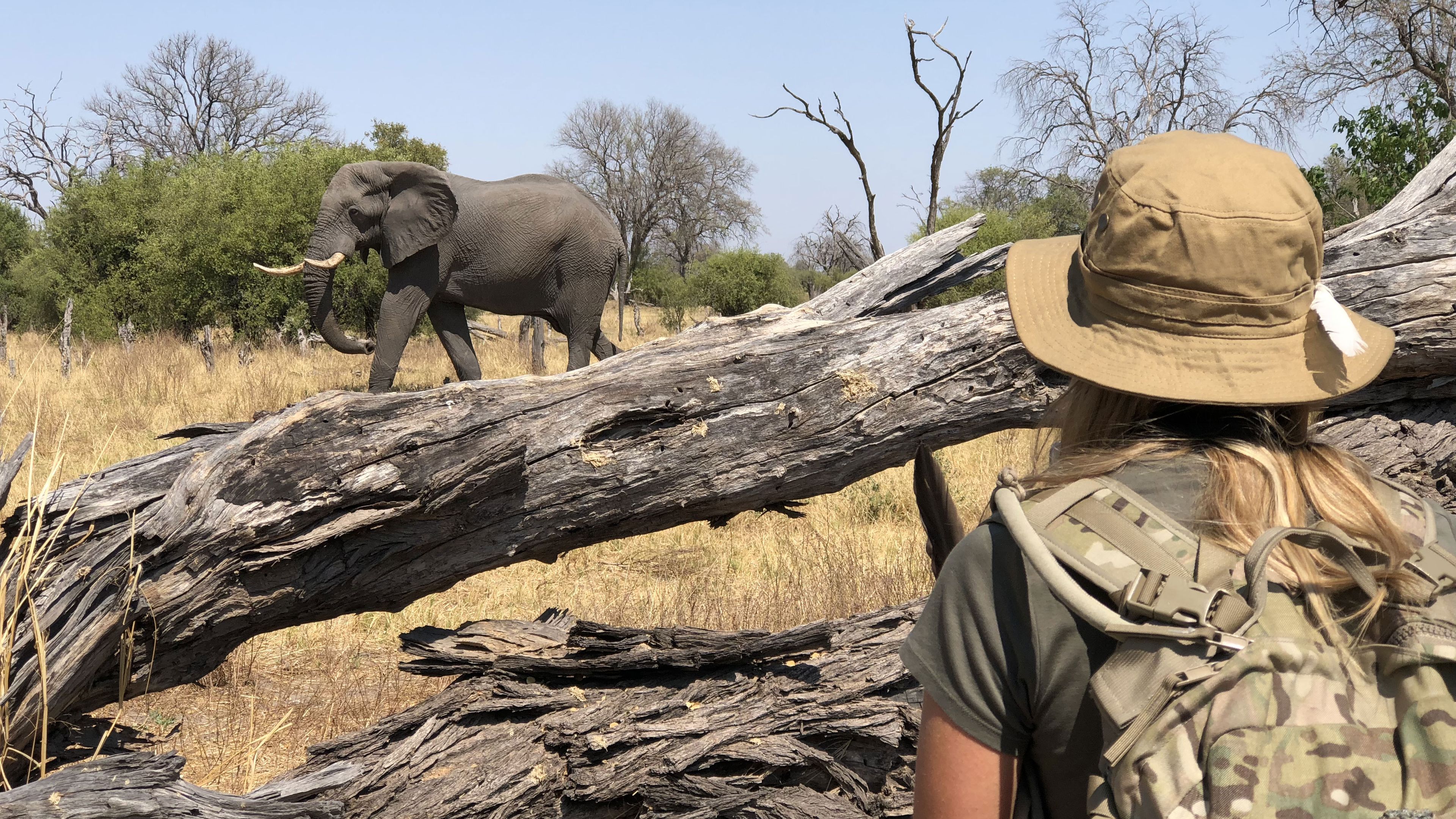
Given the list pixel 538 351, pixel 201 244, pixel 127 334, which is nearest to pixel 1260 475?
pixel 538 351

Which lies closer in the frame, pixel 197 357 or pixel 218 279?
pixel 197 357

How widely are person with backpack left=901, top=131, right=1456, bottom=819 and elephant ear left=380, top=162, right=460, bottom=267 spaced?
848cm

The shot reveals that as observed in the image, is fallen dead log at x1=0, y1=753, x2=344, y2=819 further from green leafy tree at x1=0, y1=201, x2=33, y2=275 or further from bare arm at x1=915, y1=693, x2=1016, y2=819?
green leafy tree at x1=0, y1=201, x2=33, y2=275

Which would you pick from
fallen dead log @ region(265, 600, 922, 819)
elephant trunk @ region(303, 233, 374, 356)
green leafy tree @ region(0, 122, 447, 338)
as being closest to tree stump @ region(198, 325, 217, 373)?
green leafy tree @ region(0, 122, 447, 338)

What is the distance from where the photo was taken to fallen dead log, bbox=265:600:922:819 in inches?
Answer: 107

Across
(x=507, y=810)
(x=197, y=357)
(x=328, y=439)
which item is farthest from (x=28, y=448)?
(x=197, y=357)

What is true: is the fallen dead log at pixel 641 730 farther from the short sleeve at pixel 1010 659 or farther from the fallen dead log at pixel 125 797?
the short sleeve at pixel 1010 659

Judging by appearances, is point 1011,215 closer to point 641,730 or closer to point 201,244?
point 201,244

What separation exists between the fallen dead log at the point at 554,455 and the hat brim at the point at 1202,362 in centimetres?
195

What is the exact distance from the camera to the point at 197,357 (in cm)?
1368

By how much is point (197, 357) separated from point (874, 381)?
12.8 m

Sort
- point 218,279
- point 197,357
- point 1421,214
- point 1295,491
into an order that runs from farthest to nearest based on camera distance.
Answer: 1. point 218,279
2. point 197,357
3. point 1421,214
4. point 1295,491

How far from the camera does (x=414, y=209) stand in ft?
29.7

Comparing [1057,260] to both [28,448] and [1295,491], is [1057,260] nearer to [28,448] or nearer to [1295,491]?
[1295,491]
